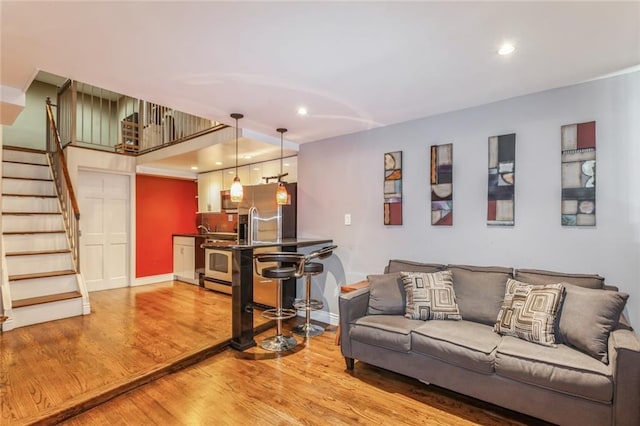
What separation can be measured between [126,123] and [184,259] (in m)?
2.71

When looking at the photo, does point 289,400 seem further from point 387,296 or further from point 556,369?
point 556,369

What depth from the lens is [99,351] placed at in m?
2.95

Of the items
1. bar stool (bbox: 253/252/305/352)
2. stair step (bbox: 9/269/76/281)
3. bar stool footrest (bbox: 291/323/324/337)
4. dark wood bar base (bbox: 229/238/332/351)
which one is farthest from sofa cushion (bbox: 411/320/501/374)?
stair step (bbox: 9/269/76/281)

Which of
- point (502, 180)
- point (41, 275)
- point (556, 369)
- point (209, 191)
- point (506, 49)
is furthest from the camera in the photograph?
point (209, 191)

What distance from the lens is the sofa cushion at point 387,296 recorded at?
2.78m

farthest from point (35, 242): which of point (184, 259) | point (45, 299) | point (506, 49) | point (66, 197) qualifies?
point (506, 49)

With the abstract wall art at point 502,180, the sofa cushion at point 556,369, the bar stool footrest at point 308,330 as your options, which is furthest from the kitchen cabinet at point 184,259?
the sofa cushion at point 556,369

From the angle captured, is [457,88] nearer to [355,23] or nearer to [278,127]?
[355,23]

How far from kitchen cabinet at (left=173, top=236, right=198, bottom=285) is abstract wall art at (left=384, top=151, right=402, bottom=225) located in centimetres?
390

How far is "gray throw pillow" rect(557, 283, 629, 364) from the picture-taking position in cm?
194

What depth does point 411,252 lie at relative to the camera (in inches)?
132

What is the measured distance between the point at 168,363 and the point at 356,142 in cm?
299

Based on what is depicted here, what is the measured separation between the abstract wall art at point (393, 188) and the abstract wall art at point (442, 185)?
0.36 meters

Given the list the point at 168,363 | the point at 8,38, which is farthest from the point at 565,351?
the point at 8,38
